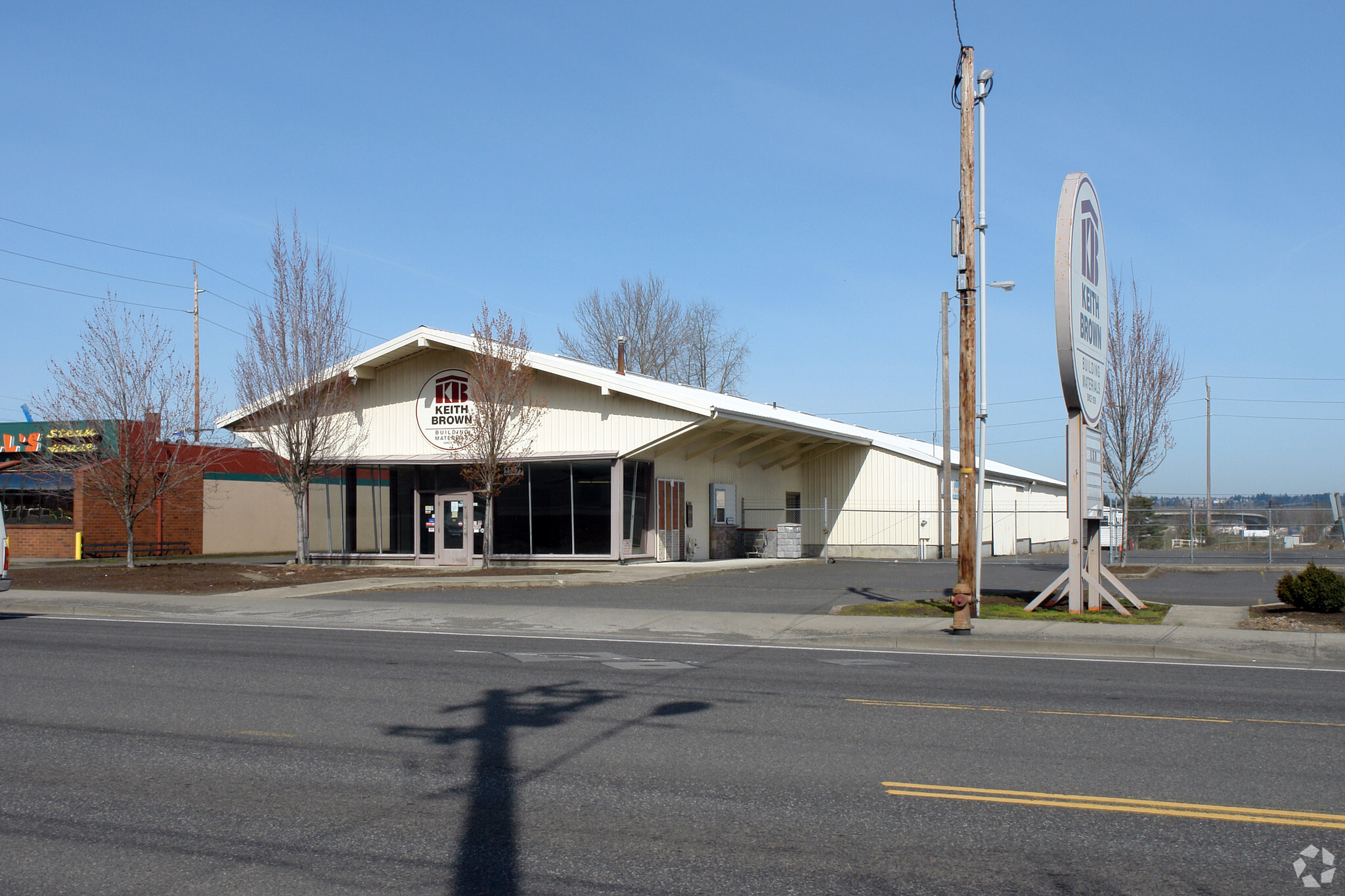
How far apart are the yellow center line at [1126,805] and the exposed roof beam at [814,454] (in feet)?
106

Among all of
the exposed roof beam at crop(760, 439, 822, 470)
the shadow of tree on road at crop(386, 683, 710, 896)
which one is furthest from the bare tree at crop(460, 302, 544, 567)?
the shadow of tree on road at crop(386, 683, 710, 896)

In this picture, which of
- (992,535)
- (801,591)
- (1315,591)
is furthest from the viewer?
(992,535)

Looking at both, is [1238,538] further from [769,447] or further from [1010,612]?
[1010,612]

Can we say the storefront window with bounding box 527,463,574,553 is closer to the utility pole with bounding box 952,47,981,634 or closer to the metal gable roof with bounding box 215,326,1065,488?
the metal gable roof with bounding box 215,326,1065,488

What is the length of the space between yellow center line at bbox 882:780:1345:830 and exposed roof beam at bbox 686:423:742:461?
82.4 feet

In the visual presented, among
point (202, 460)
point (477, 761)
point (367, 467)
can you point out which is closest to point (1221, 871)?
point (477, 761)

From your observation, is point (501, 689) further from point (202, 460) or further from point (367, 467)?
point (202, 460)

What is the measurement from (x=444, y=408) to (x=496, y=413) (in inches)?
186

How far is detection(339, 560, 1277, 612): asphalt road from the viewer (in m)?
18.5

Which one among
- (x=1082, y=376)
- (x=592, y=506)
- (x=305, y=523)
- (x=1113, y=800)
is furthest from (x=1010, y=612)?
(x=305, y=523)

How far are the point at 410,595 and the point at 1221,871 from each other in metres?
17.5

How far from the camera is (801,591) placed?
21109 millimetres

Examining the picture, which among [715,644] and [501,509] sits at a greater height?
[501,509]

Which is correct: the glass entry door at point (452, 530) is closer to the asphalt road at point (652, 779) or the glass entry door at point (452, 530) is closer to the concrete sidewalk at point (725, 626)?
the concrete sidewalk at point (725, 626)
